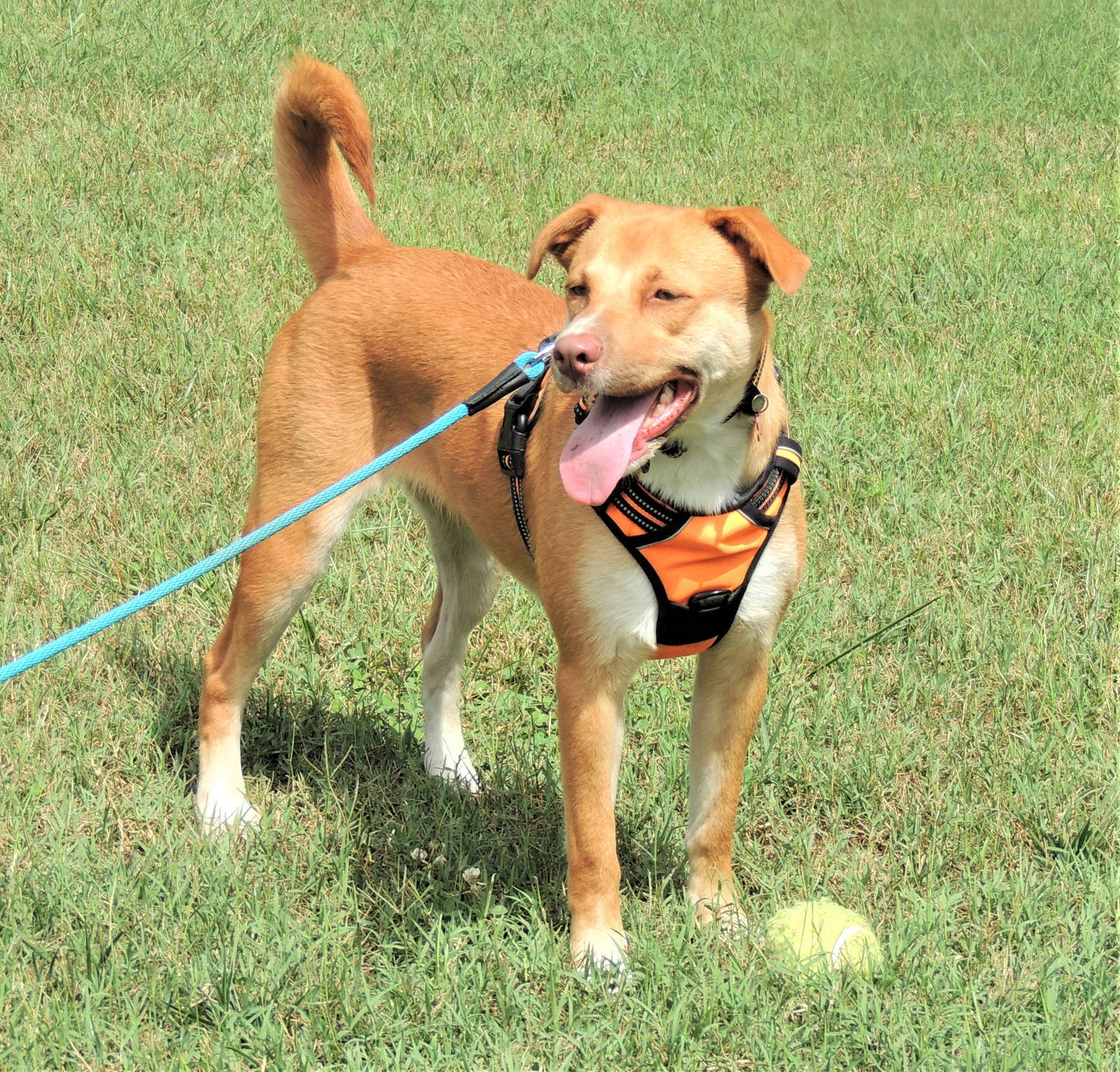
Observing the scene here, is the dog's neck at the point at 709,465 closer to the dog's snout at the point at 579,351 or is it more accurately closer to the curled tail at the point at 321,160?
the dog's snout at the point at 579,351

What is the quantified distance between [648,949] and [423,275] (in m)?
2.16

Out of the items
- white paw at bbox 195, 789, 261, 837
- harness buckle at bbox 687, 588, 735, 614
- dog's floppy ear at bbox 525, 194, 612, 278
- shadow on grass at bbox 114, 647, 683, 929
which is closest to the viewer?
harness buckle at bbox 687, 588, 735, 614

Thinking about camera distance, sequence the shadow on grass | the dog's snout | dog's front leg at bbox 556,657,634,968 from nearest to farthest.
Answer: the dog's snout → dog's front leg at bbox 556,657,634,968 → the shadow on grass

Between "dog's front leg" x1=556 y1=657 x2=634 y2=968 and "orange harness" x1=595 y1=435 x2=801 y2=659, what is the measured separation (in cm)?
21

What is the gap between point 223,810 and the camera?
4.03 metres

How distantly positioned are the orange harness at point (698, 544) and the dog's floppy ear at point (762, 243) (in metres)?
0.31

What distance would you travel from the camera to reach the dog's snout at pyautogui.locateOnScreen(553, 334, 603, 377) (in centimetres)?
282

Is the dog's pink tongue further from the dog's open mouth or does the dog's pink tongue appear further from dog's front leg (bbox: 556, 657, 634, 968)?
dog's front leg (bbox: 556, 657, 634, 968)

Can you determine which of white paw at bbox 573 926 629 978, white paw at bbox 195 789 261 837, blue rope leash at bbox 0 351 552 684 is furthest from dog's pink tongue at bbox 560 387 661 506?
white paw at bbox 195 789 261 837

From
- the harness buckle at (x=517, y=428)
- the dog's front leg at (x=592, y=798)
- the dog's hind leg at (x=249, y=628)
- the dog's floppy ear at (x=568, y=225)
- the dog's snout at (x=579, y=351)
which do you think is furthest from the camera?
the dog's hind leg at (x=249, y=628)

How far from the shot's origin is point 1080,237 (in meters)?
8.15

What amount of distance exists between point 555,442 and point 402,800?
142 cm

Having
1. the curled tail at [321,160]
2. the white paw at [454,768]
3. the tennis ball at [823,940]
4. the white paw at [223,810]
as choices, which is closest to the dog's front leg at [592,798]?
the tennis ball at [823,940]

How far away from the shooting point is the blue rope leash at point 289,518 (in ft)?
9.36
